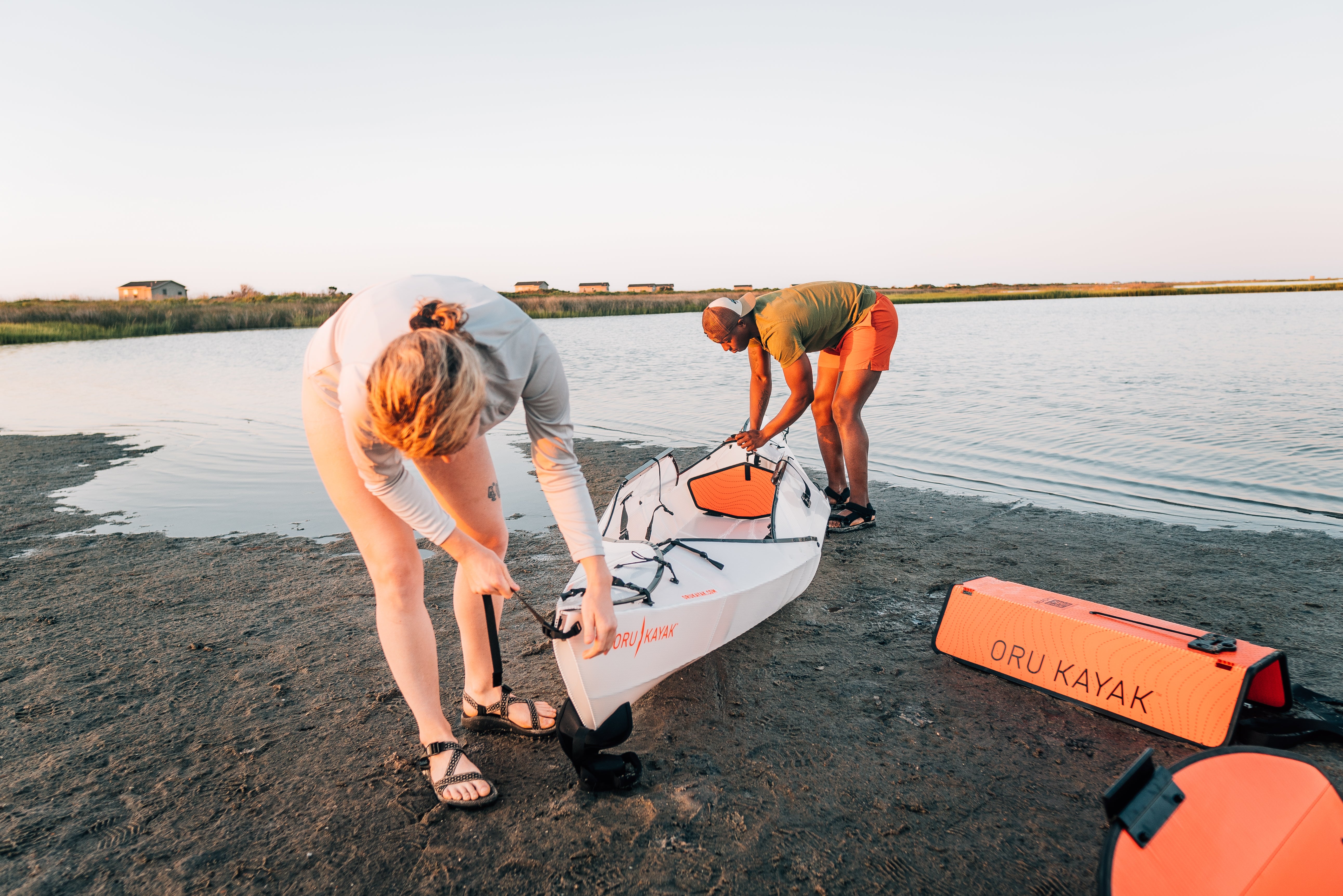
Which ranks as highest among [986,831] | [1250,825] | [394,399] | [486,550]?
[394,399]

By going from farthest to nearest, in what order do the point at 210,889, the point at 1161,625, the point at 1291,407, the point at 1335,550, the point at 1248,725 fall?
the point at 1291,407
the point at 1335,550
the point at 1161,625
the point at 1248,725
the point at 210,889

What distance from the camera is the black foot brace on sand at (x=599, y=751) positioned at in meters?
2.41

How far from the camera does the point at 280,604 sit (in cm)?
413

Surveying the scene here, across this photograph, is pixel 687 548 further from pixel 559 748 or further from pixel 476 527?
pixel 476 527

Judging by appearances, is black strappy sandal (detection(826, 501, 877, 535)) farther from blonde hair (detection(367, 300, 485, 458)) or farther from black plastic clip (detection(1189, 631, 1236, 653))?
blonde hair (detection(367, 300, 485, 458))

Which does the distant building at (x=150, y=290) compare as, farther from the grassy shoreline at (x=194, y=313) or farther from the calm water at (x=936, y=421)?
the calm water at (x=936, y=421)

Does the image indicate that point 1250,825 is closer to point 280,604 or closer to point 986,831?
point 986,831

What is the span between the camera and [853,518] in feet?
17.7

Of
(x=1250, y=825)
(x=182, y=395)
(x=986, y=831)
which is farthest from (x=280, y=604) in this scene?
(x=182, y=395)

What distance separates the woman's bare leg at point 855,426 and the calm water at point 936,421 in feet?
5.71

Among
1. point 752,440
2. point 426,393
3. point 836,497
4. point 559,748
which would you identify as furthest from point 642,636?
point 836,497

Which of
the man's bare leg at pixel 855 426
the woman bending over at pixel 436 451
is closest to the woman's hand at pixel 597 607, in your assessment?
the woman bending over at pixel 436 451

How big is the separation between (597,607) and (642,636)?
47 cm

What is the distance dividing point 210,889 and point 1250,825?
2810 mm
